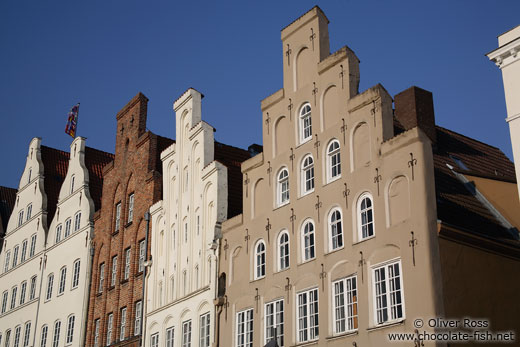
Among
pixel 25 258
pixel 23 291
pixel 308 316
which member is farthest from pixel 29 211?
pixel 308 316

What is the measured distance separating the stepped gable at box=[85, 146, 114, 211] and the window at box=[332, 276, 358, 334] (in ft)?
68.9

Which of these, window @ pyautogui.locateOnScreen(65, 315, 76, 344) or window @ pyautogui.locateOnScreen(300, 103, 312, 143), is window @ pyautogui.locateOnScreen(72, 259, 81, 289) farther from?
window @ pyautogui.locateOnScreen(300, 103, 312, 143)

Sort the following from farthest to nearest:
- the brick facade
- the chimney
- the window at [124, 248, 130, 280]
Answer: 1. the window at [124, 248, 130, 280]
2. the brick facade
3. the chimney

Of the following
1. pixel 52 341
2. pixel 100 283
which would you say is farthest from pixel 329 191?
pixel 52 341

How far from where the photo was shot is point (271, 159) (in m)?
28.7

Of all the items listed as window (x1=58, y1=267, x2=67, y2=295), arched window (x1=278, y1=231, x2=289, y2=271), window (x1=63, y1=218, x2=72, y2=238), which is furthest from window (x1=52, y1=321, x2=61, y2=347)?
arched window (x1=278, y1=231, x2=289, y2=271)

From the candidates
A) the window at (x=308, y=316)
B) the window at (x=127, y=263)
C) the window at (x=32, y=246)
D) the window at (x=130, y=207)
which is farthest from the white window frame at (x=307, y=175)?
the window at (x=32, y=246)

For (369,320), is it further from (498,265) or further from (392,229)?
(498,265)

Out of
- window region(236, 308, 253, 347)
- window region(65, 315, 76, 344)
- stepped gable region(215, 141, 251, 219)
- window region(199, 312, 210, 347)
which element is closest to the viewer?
window region(236, 308, 253, 347)

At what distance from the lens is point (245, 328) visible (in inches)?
1081

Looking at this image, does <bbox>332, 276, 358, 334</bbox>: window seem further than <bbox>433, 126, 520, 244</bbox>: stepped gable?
No

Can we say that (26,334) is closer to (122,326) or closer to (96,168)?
(96,168)

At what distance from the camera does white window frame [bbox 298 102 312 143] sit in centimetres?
2745

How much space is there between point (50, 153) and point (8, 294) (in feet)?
30.7
